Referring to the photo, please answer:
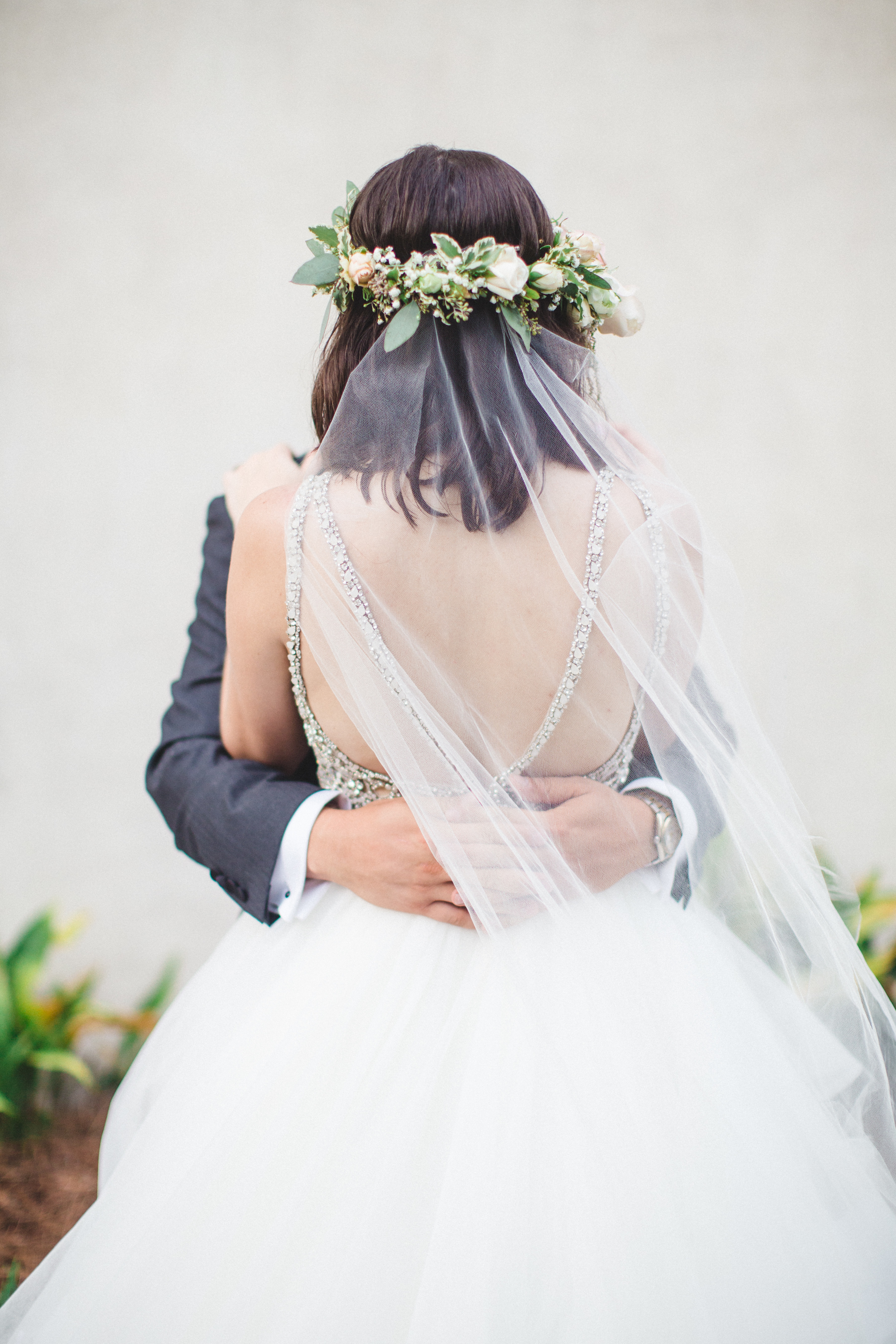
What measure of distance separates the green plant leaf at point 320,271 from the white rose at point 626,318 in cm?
39

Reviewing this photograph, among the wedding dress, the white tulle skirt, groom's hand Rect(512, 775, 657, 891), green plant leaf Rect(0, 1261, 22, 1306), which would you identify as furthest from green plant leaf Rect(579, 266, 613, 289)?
green plant leaf Rect(0, 1261, 22, 1306)

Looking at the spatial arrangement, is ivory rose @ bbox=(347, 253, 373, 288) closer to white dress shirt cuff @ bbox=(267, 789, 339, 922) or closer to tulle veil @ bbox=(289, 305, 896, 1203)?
tulle veil @ bbox=(289, 305, 896, 1203)

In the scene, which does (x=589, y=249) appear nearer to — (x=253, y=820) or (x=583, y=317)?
(x=583, y=317)

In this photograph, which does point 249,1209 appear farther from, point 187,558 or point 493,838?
point 187,558

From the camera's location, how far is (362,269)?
3.32ft

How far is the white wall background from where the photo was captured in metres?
2.42

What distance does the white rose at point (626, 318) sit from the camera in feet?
3.85

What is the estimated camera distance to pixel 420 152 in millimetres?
1052

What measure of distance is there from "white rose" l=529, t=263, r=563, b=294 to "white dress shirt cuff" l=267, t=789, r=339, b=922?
778mm

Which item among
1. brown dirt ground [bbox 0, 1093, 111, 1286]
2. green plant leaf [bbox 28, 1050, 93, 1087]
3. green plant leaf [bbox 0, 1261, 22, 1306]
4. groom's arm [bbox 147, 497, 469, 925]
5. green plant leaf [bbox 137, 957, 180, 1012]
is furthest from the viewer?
green plant leaf [bbox 137, 957, 180, 1012]

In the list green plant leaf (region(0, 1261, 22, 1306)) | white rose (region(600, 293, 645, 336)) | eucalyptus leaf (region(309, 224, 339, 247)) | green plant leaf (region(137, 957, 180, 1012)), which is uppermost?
eucalyptus leaf (region(309, 224, 339, 247))

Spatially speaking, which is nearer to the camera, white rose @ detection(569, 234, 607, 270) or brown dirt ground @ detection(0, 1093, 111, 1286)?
white rose @ detection(569, 234, 607, 270)

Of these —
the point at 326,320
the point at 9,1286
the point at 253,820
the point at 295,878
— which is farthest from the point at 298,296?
the point at 9,1286

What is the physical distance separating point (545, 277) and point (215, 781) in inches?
34.7
